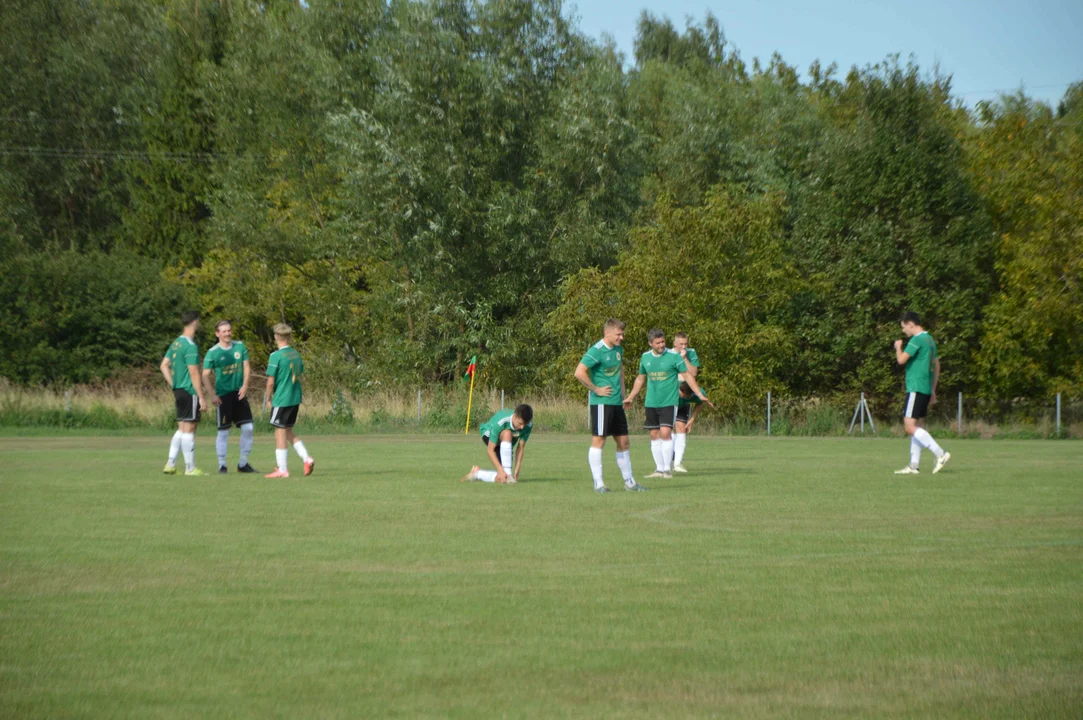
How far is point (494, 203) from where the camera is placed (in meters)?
46.8

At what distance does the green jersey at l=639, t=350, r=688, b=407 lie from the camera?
18375 mm

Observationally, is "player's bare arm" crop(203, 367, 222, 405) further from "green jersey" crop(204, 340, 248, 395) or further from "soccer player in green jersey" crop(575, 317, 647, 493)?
"soccer player in green jersey" crop(575, 317, 647, 493)

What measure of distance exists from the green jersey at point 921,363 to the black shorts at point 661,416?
3.50 m

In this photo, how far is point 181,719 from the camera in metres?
5.34

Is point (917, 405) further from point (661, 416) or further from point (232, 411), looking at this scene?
point (232, 411)

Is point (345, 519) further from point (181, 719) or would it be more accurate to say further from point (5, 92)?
point (5, 92)

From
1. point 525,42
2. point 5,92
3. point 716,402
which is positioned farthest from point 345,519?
point 5,92

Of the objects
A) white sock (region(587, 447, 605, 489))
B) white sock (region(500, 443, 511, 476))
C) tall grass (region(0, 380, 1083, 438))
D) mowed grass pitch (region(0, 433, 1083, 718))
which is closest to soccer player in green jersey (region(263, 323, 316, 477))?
mowed grass pitch (region(0, 433, 1083, 718))

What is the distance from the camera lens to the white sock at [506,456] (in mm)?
17641

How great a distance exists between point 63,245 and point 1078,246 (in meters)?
44.1

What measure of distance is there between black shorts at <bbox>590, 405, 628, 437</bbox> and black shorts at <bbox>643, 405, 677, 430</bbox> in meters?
1.95

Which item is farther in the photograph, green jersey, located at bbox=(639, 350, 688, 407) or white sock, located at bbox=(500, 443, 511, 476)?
green jersey, located at bbox=(639, 350, 688, 407)

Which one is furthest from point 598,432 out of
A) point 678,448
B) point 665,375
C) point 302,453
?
point 302,453

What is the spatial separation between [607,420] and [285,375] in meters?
4.82
